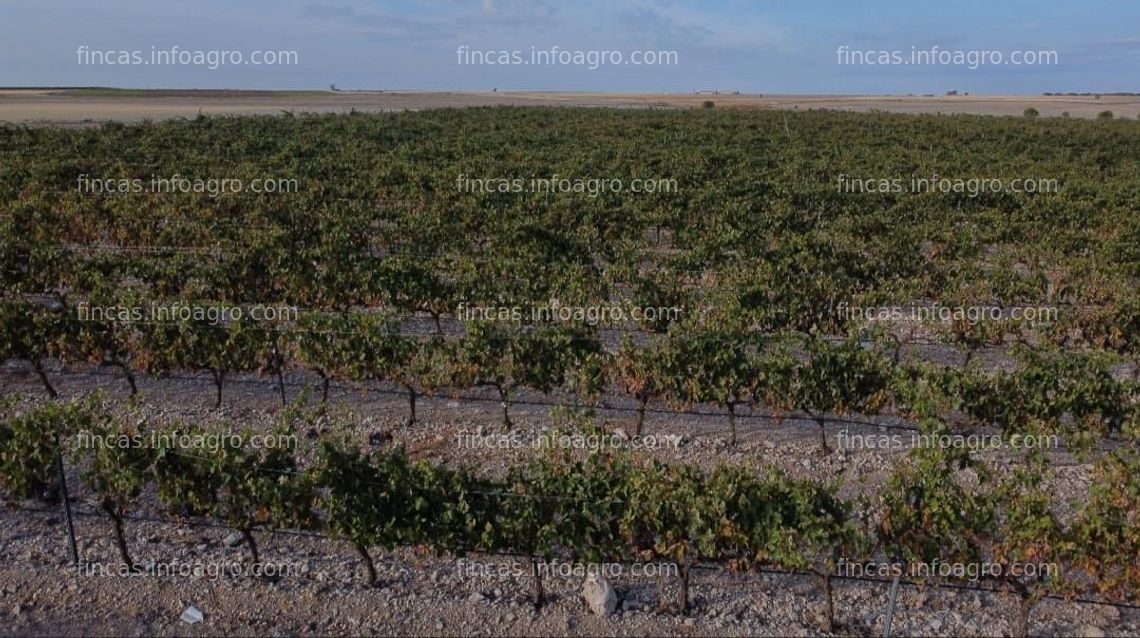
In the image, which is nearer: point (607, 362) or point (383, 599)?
point (383, 599)

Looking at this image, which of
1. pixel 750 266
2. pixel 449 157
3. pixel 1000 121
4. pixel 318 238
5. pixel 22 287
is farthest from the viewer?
pixel 1000 121

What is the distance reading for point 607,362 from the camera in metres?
10.2

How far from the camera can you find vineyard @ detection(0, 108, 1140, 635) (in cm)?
682

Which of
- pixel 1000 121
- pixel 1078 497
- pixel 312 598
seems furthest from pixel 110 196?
pixel 1000 121

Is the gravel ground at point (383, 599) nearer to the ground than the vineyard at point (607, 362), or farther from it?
nearer to the ground

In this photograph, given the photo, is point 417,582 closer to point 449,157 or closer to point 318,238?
point 318,238

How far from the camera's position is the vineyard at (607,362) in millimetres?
6824

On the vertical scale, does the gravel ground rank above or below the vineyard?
below

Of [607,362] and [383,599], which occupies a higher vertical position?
[607,362]

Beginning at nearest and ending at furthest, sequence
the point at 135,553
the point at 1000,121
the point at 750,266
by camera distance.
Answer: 1. the point at 135,553
2. the point at 750,266
3. the point at 1000,121

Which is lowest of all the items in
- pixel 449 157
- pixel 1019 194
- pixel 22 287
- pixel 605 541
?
pixel 605 541

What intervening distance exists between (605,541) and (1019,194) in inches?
926

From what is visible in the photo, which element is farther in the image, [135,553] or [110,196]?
[110,196]

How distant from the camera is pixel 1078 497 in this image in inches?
344
